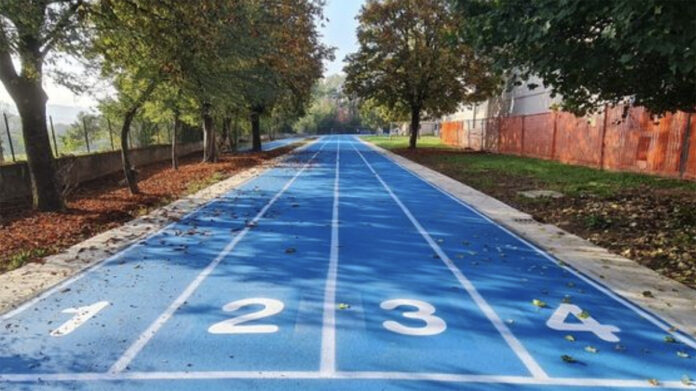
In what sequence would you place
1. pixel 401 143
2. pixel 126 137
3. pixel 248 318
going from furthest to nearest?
pixel 401 143, pixel 126 137, pixel 248 318

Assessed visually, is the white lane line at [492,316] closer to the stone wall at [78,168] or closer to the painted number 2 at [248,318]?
the painted number 2 at [248,318]

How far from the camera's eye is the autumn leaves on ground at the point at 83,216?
8.77m

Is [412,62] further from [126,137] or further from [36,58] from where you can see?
[36,58]

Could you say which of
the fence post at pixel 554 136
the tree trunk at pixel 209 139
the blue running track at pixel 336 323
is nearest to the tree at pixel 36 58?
the blue running track at pixel 336 323

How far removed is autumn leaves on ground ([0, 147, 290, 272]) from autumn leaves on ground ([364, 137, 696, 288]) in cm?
967

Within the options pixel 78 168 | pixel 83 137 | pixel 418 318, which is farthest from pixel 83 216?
pixel 83 137

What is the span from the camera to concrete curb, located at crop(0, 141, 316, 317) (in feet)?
21.3

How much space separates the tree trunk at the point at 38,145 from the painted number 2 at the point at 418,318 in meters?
9.49

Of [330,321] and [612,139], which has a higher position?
[612,139]

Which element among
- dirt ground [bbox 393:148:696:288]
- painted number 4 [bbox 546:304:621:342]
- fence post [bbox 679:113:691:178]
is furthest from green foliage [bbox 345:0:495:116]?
painted number 4 [bbox 546:304:621:342]

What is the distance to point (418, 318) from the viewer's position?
5582mm

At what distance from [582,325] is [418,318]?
178 centimetres

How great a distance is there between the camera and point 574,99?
12305 millimetres

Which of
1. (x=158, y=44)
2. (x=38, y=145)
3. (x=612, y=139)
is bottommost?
(x=612, y=139)
